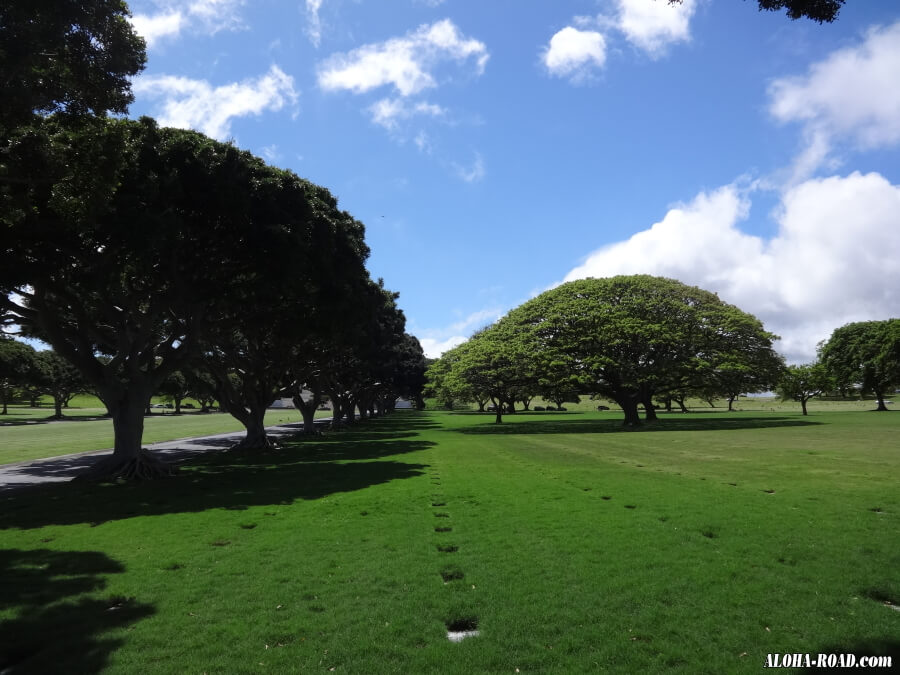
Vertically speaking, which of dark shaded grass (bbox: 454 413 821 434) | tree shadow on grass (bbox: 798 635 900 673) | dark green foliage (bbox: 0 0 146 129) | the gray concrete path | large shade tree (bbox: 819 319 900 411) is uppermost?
dark green foliage (bbox: 0 0 146 129)

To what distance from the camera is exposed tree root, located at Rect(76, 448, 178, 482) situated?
58.3 ft

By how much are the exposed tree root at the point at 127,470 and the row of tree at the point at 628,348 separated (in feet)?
84.9

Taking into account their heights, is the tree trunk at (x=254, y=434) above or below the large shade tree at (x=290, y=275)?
below

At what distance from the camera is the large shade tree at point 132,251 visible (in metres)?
12.6

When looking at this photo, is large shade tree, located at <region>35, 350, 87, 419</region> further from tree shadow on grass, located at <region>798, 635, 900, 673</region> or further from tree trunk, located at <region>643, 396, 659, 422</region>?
tree shadow on grass, located at <region>798, 635, 900, 673</region>

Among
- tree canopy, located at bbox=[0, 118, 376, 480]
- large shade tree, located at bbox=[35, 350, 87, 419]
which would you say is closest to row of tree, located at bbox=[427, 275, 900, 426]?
tree canopy, located at bbox=[0, 118, 376, 480]

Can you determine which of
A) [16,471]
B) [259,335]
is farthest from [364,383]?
[16,471]

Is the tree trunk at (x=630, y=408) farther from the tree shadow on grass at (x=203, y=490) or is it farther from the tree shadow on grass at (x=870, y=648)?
the tree shadow on grass at (x=870, y=648)

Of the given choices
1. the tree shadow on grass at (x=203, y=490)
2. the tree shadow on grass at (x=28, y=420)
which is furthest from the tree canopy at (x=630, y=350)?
the tree shadow on grass at (x=28, y=420)

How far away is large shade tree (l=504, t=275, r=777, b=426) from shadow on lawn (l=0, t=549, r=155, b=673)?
33.5 m

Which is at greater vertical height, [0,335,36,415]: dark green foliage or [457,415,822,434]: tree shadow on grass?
[0,335,36,415]: dark green foliage

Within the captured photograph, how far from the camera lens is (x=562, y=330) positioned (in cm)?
4159

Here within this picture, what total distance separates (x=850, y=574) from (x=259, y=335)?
2701 centimetres

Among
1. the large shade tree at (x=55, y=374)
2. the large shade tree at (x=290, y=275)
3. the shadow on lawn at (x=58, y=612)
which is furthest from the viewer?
the large shade tree at (x=55, y=374)
